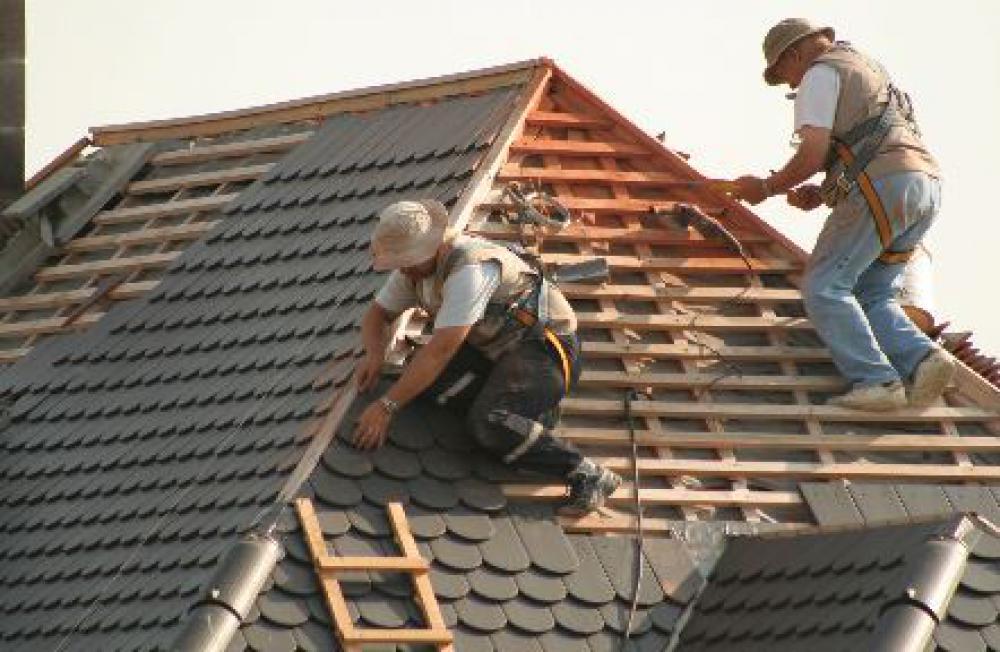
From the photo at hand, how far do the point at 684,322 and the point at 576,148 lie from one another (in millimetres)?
1020

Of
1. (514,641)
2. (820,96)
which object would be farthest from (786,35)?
(514,641)

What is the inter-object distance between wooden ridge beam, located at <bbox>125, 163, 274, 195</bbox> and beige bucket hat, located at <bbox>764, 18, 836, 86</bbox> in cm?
267

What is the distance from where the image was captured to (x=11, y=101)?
763 inches

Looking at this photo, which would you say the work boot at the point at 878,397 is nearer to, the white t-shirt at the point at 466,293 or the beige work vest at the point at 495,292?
the beige work vest at the point at 495,292

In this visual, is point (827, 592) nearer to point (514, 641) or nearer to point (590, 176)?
point (514, 641)

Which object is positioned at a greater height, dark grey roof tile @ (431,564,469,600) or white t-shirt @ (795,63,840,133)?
white t-shirt @ (795,63,840,133)

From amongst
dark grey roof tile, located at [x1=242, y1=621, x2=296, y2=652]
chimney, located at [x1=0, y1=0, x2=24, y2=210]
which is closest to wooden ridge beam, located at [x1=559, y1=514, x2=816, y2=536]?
dark grey roof tile, located at [x1=242, y1=621, x2=296, y2=652]

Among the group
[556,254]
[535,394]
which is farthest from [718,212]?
[535,394]

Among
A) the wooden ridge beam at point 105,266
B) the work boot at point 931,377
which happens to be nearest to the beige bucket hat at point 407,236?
the work boot at point 931,377

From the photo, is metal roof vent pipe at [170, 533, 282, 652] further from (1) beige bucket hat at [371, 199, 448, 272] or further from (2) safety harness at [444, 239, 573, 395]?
(2) safety harness at [444, 239, 573, 395]

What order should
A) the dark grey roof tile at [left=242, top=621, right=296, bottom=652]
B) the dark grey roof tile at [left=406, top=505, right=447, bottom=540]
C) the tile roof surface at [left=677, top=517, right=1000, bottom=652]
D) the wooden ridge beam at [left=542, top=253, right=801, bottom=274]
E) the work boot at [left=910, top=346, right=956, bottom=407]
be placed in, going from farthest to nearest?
1. the wooden ridge beam at [left=542, top=253, right=801, bottom=274]
2. the work boot at [left=910, top=346, right=956, bottom=407]
3. the dark grey roof tile at [left=406, top=505, right=447, bottom=540]
4. the tile roof surface at [left=677, top=517, right=1000, bottom=652]
5. the dark grey roof tile at [left=242, top=621, right=296, bottom=652]

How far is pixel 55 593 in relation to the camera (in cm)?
1419

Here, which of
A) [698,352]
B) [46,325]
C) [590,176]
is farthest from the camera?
[46,325]

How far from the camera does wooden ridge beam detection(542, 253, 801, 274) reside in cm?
1518
